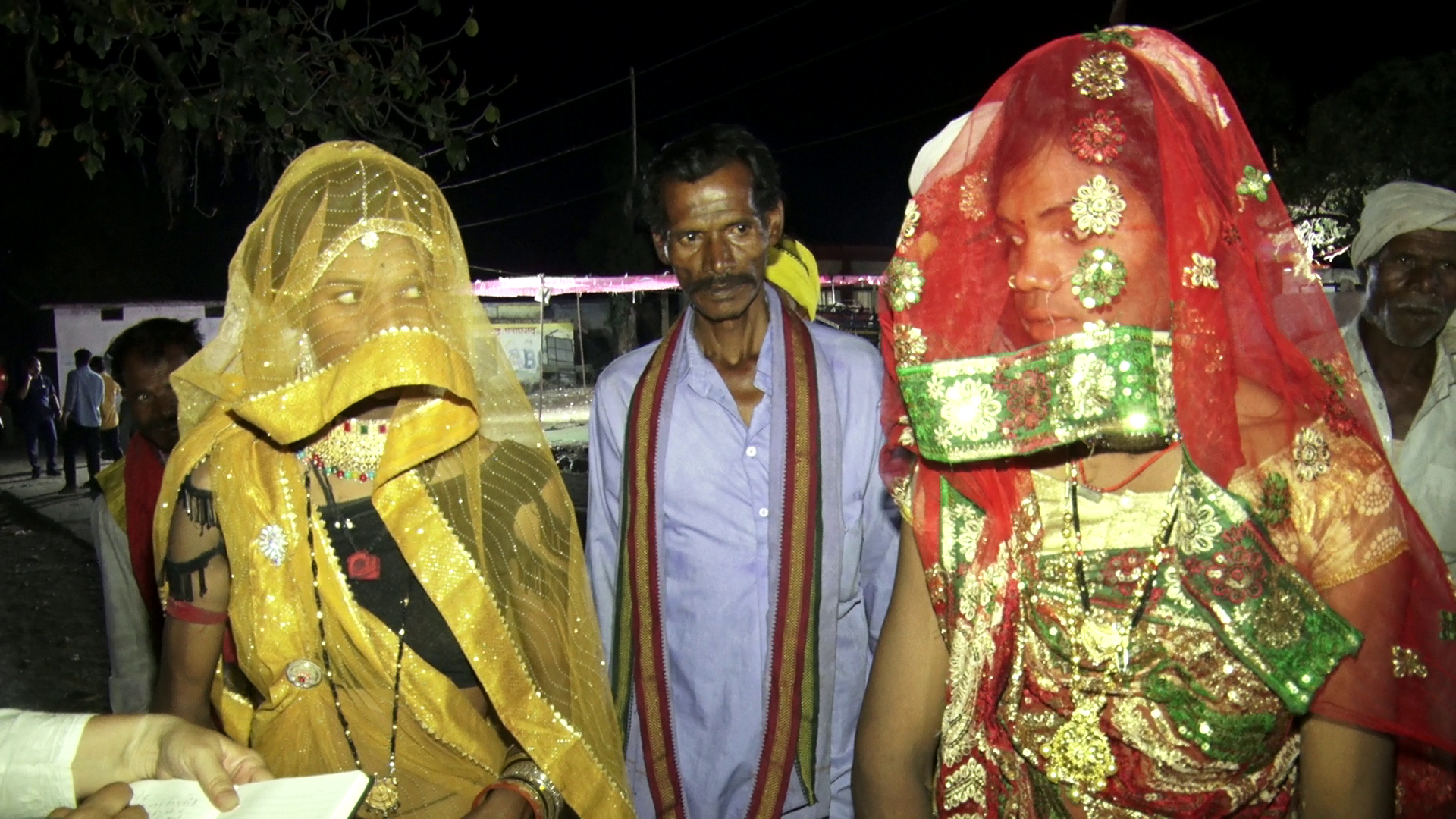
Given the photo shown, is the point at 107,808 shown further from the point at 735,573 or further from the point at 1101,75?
the point at 1101,75

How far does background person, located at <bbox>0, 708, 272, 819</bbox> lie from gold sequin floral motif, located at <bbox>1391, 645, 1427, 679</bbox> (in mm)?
1709

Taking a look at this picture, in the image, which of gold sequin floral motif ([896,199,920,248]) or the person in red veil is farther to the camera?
gold sequin floral motif ([896,199,920,248])

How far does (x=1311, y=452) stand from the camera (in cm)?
142

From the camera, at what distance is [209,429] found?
6.95 feet

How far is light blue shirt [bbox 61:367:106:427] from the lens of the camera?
13.7 m

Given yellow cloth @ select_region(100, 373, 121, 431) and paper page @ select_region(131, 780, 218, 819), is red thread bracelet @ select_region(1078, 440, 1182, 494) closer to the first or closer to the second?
paper page @ select_region(131, 780, 218, 819)

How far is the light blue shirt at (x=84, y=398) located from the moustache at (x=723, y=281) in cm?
1404

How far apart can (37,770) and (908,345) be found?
1.54 metres

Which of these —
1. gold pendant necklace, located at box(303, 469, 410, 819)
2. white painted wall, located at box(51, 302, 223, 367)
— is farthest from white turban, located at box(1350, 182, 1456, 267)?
white painted wall, located at box(51, 302, 223, 367)

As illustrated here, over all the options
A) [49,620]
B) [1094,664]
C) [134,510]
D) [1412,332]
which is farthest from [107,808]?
[49,620]

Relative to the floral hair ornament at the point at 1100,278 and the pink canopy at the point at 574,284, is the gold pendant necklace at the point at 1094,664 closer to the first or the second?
the floral hair ornament at the point at 1100,278

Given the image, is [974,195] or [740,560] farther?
[740,560]

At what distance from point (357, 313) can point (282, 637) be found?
0.68 m

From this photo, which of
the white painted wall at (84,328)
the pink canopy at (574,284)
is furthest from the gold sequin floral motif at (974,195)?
the white painted wall at (84,328)
